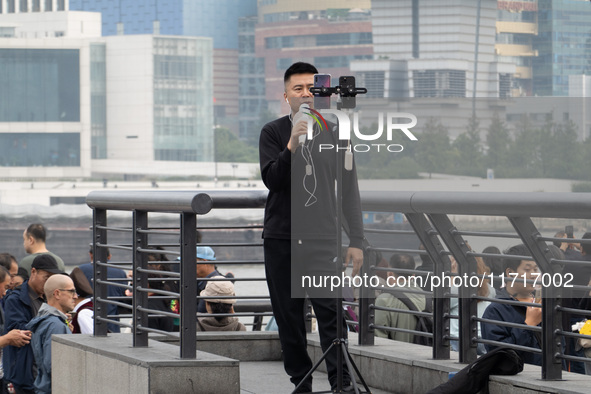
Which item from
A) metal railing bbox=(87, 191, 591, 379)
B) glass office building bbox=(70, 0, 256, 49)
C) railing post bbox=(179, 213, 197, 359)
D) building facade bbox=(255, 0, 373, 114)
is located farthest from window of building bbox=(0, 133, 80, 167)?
railing post bbox=(179, 213, 197, 359)

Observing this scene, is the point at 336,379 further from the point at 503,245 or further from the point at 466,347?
the point at 503,245

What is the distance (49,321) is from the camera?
6477mm

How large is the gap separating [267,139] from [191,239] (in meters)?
0.51

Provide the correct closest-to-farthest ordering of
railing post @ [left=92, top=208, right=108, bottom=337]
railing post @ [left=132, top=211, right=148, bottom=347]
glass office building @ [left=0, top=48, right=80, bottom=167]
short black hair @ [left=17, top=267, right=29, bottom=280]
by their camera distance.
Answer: railing post @ [left=132, top=211, right=148, bottom=347]
railing post @ [left=92, top=208, right=108, bottom=337]
short black hair @ [left=17, top=267, right=29, bottom=280]
glass office building @ [left=0, top=48, right=80, bottom=167]

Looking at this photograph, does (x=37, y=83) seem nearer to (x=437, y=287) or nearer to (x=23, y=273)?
(x=23, y=273)

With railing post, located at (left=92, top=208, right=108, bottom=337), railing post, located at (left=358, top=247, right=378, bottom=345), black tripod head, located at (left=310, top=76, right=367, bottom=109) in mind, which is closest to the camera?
black tripod head, located at (left=310, top=76, right=367, bottom=109)

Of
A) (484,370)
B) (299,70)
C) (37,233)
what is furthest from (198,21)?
(484,370)

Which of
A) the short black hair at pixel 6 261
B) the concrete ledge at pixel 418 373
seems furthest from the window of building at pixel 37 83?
the concrete ledge at pixel 418 373

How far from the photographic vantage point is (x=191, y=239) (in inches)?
190

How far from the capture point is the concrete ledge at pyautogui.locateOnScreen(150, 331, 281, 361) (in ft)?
20.8

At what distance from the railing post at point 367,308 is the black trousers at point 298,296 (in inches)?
29.5

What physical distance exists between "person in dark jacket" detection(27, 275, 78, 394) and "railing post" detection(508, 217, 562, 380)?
302 centimetres

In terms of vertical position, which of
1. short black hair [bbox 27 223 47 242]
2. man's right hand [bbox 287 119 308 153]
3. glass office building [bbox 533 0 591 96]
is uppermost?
glass office building [bbox 533 0 591 96]

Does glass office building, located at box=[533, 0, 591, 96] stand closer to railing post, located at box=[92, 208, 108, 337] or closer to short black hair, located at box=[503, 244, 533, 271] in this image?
railing post, located at box=[92, 208, 108, 337]
